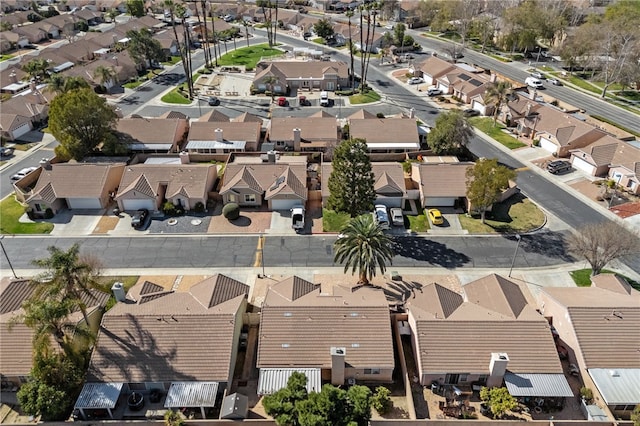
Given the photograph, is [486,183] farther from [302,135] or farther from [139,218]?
[139,218]

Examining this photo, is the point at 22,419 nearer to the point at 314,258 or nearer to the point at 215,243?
the point at 215,243

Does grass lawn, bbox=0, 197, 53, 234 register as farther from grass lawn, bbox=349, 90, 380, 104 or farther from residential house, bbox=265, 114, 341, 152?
grass lawn, bbox=349, 90, 380, 104

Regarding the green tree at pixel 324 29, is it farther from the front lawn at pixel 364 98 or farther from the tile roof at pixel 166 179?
Answer: the tile roof at pixel 166 179

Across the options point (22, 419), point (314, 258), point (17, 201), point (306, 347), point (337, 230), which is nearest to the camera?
point (22, 419)

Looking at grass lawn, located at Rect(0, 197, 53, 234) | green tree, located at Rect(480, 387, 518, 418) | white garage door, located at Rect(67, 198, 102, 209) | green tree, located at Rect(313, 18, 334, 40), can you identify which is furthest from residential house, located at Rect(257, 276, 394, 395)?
green tree, located at Rect(313, 18, 334, 40)

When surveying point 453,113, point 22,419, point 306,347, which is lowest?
point 22,419

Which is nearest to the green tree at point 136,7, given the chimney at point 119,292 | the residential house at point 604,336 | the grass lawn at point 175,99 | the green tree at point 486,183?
the grass lawn at point 175,99

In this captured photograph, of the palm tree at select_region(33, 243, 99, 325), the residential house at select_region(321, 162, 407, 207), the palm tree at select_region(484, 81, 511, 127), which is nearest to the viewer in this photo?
the palm tree at select_region(33, 243, 99, 325)

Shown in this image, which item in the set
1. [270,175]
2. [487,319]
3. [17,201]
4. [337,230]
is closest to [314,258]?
[337,230]
